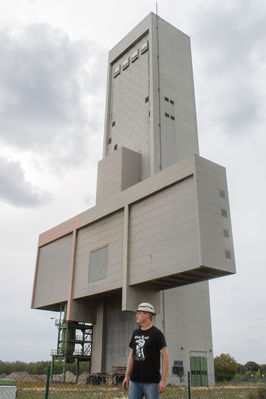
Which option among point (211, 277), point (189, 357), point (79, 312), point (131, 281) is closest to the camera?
point (211, 277)

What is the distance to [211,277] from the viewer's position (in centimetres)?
3000

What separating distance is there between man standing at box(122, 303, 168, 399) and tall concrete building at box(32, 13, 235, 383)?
20.5m

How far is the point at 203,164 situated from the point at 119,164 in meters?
13.0

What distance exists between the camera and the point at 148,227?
32.5m

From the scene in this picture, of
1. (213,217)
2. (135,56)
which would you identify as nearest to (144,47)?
(135,56)

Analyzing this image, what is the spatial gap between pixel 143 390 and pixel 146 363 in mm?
471

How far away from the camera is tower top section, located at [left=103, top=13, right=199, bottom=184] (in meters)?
42.7

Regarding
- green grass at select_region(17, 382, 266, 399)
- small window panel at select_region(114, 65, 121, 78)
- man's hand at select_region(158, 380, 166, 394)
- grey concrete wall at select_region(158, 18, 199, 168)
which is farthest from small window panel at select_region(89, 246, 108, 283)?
man's hand at select_region(158, 380, 166, 394)

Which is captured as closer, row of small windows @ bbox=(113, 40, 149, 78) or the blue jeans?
the blue jeans

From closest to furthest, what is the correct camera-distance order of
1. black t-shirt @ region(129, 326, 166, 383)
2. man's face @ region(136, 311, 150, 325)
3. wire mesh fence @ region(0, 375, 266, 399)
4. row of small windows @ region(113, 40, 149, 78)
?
black t-shirt @ region(129, 326, 166, 383) < man's face @ region(136, 311, 150, 325) < wire mesh fence @ region(0, 375, 266, 399) < row of small windows @ region(113, 40, 149, 78)

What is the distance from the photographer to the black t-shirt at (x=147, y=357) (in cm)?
658

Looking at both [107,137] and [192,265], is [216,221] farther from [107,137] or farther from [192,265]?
[107,137]

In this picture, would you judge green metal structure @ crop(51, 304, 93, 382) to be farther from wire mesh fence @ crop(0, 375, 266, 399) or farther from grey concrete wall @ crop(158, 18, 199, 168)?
grey concrete wall @ crop(158, 18, 199, 168)

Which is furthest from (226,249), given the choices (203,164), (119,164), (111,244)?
A: (119,164)
